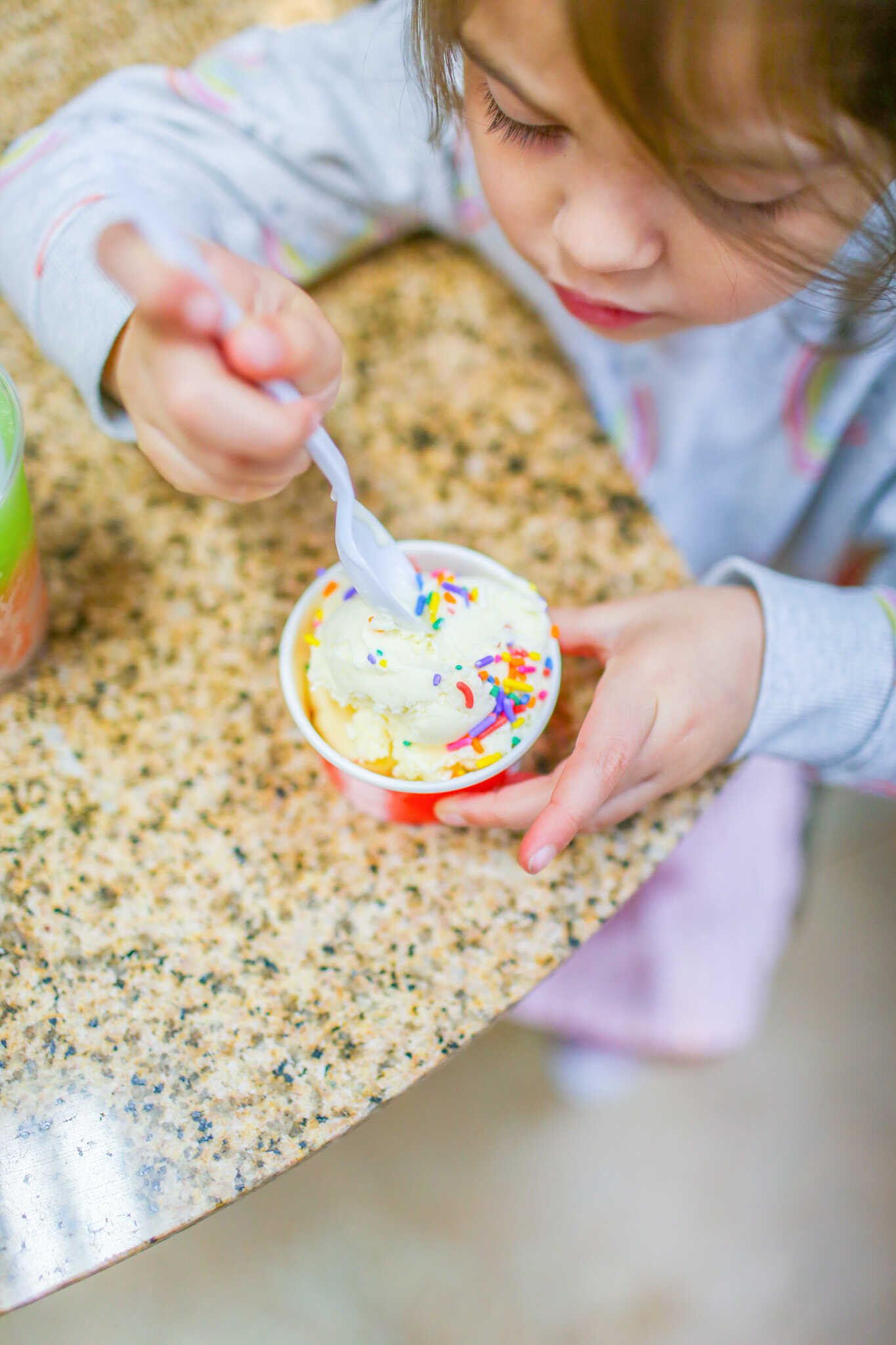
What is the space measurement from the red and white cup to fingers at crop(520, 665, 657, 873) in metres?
0.03

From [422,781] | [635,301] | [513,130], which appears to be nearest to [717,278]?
[635,301]

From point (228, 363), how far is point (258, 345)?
0.03 m

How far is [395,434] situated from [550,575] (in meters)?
0.18

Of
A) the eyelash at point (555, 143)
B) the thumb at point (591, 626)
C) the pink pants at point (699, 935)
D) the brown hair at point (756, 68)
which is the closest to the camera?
the brown hair at point (756, 68)

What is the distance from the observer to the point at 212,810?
2.17ft

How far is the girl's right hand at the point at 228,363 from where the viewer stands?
503mm

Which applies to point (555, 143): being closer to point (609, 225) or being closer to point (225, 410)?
point (609, 225)

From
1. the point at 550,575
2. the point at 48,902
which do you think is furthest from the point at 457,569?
the point at 48,902

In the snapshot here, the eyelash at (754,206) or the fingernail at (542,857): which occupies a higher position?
the eyelash at (754,206)

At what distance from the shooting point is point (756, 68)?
0.51 m

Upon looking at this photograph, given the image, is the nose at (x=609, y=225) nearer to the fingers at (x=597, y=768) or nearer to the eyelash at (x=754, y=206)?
the eyelash at (x=754, y=206)

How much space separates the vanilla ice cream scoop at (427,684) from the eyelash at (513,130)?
0.28 meters

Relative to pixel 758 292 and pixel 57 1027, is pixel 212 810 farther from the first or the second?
pixel 758 292

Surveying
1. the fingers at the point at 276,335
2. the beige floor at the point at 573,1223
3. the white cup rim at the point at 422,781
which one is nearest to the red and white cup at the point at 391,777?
the white cup rim at the point at 422,781
